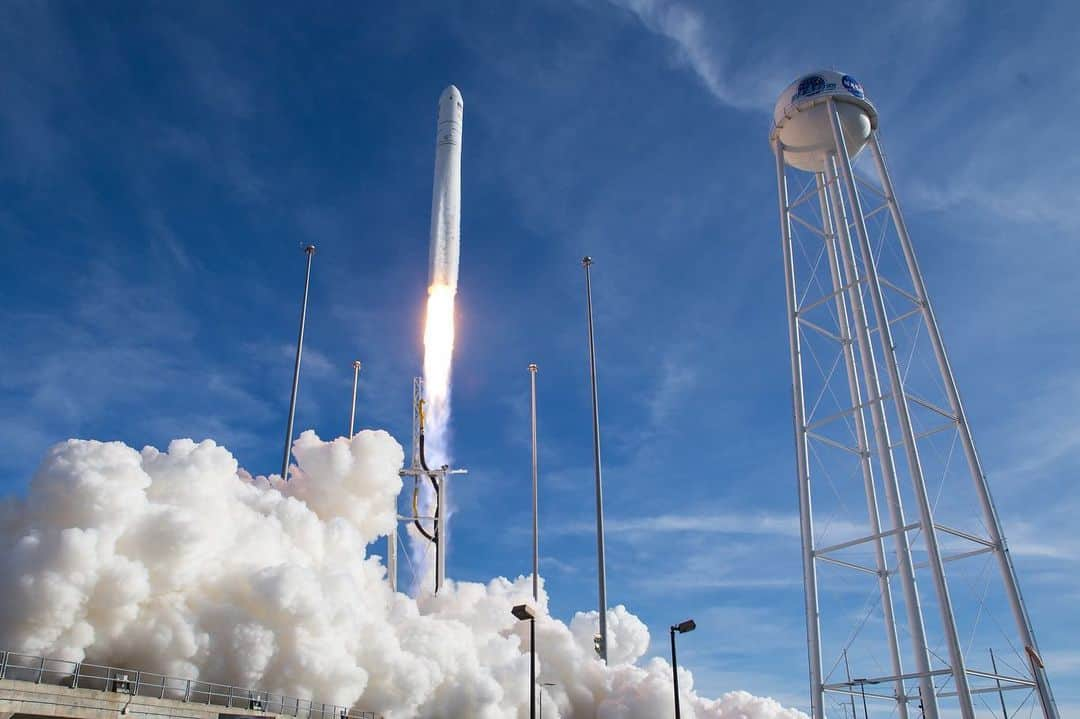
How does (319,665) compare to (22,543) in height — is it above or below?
below

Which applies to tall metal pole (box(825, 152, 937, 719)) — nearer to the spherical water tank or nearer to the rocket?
the spherical water tank

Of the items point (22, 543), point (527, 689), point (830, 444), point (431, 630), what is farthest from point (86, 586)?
point (830, 444)

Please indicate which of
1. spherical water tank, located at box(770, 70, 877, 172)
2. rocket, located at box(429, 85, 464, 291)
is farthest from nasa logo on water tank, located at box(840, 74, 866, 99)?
rocket, located at box(429, 85, 464, 291)

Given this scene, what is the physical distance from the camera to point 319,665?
34406 millimetres

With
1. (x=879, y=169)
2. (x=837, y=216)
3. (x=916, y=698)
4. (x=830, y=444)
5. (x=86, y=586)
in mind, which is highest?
(x=879, y=169)

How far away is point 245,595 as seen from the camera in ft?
111

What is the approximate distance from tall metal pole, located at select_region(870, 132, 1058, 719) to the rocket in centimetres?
2241

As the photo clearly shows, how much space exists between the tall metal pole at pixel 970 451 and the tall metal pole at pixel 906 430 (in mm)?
1970

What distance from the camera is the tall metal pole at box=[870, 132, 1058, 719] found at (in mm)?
30000

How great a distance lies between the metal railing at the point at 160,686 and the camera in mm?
28391

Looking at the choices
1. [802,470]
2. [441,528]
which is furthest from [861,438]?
[441,528]

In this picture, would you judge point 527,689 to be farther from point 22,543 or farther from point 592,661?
point 22,543

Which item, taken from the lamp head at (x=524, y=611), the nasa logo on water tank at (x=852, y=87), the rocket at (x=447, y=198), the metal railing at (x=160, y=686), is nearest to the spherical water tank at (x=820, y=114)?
the nasa logo on water tank at (x=852, y=87)

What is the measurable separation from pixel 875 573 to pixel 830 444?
5.10 meters
